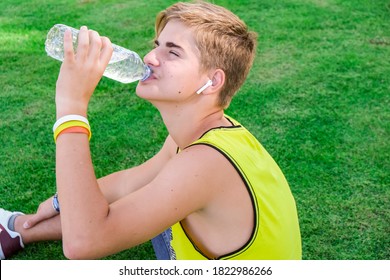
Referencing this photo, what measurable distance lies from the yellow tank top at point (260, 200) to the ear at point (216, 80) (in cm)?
15

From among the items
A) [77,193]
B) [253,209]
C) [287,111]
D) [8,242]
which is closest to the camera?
[77,193]

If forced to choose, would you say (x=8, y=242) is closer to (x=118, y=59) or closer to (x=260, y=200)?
(x=118, y=59)

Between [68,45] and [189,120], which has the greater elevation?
[68,45]

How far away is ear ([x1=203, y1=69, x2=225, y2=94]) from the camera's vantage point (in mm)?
2213

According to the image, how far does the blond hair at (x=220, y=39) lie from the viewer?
2203 millimetres

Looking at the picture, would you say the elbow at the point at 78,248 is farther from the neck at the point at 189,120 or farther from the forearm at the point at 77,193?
the neck at the point at 189,120

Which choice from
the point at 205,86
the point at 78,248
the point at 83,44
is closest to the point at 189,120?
the point at 205,86

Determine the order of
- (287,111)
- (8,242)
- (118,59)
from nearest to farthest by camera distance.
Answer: (118,59) → (8,242) → (287,111)

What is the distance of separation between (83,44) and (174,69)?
392 mm

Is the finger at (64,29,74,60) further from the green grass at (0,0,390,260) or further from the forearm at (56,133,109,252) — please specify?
the green grass at (0,0,390,260)

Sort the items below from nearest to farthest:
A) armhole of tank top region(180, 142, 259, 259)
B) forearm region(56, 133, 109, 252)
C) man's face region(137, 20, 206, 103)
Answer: forearm region(56, 133, 109, 252) → armhole of tank top region(180, 142, 259, 259) → man's face region(137, 20, 206, 103)

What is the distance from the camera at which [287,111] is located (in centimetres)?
432

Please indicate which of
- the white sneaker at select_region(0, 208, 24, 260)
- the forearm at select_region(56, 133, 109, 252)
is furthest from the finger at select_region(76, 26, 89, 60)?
the white sneaker at select_region(0, 208, 24, 260)

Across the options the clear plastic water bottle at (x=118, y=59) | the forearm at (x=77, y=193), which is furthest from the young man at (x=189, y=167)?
the clear plastic water bottle at (x=118, y=59)
